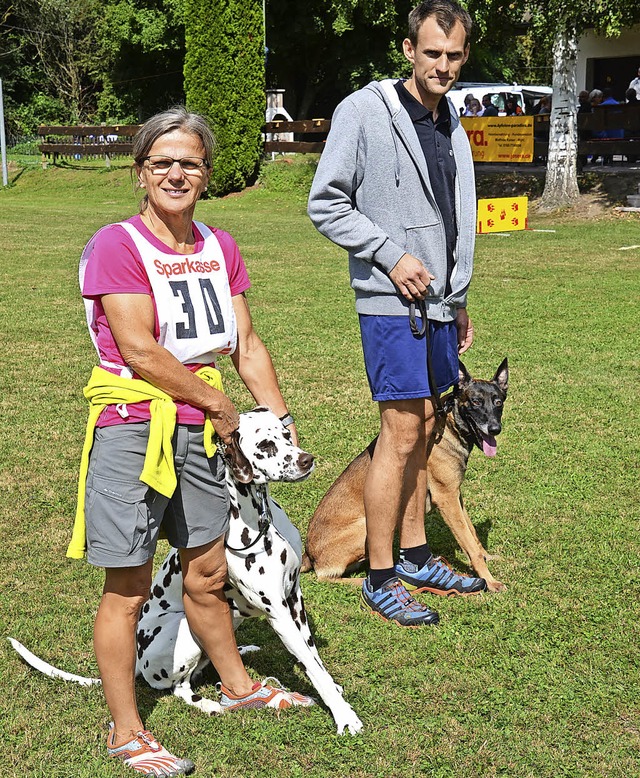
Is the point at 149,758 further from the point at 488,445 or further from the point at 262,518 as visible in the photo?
the point at 488,445

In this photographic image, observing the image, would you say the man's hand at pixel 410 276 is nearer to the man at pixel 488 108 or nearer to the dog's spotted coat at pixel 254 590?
the dog's spotted coat at pixel 254 590

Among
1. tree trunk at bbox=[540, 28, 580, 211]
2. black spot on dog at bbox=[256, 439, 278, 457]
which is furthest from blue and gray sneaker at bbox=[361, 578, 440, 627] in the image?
tree trunk at bbox=[540, 28, 580, 211]

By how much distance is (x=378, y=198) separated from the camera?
3.89 metres

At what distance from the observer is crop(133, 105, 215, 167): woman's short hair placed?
294 centimetres

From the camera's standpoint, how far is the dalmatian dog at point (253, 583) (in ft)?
10.2

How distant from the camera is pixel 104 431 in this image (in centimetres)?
291

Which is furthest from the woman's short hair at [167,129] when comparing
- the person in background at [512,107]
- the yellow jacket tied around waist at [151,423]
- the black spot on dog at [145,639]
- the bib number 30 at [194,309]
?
the person in background at [512,107]

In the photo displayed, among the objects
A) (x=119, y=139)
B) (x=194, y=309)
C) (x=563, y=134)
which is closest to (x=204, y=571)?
(x=194, y=309)

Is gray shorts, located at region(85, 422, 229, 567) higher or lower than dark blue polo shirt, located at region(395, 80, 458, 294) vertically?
lower

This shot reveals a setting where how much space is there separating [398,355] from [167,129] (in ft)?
4.79

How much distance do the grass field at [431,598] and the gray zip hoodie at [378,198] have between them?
145cm

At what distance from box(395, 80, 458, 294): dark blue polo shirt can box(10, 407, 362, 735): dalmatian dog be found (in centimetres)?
133

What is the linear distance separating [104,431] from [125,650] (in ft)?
2.31

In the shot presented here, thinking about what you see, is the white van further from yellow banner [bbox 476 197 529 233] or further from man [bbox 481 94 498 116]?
yellow banner [bbox 476 197 529 233]
